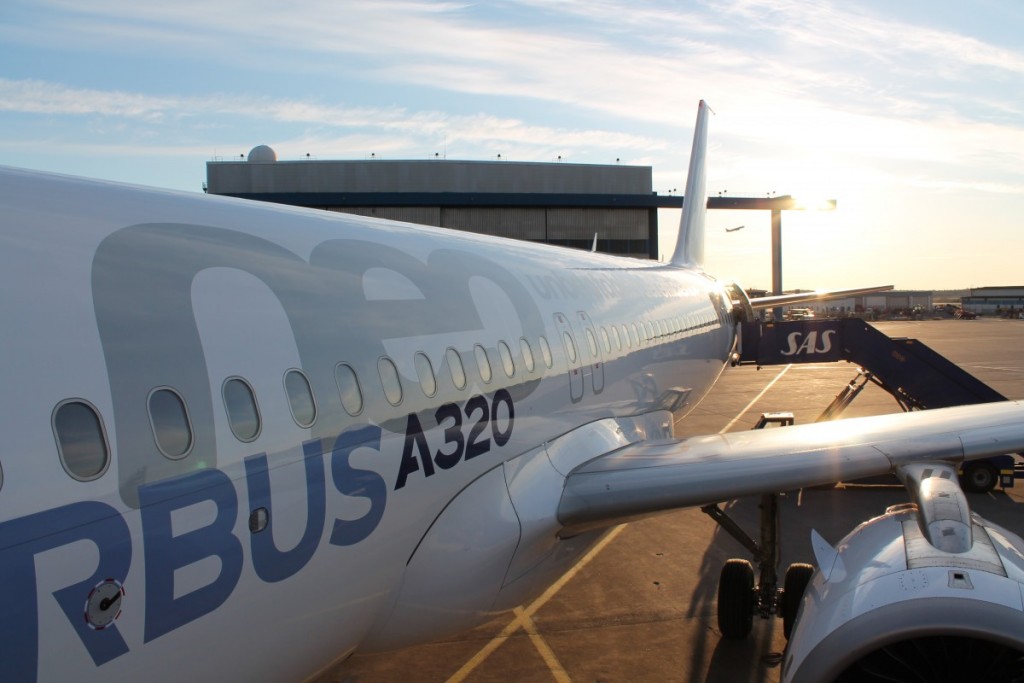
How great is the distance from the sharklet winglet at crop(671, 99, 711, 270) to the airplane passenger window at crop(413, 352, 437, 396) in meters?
14.8

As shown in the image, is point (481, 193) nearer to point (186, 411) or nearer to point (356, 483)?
point (356, 483)

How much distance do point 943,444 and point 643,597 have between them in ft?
13.6

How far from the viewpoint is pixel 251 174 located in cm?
4541

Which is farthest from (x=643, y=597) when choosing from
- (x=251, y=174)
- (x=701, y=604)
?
(x=251, y=174)

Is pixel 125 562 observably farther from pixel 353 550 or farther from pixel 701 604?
pixel 701 604

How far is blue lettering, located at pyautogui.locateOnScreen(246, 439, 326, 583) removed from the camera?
4137 millimetres

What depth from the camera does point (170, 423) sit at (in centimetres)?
381

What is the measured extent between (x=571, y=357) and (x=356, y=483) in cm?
438

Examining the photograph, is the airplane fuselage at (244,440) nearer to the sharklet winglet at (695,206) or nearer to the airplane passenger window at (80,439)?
the airplane passenger window at (80,439)

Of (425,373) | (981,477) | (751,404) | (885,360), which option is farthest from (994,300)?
(425,373)

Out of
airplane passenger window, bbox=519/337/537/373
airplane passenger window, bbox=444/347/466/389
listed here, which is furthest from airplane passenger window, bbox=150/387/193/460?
airplane passenger window, bbox=519/337/537/373

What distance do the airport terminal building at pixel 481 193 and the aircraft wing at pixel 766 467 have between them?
38169 millimetres

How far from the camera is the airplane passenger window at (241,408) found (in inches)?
163

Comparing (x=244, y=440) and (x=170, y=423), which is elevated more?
(x=170, y=423)
